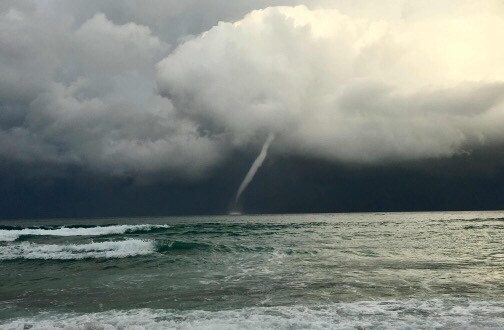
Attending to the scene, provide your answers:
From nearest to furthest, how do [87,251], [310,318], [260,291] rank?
[310,318] < [260,291] < [87,251]

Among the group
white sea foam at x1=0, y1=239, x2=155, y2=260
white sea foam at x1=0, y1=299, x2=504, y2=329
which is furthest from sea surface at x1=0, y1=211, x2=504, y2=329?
white sea foam at x1=0, y1=239, x2=155, y2=260

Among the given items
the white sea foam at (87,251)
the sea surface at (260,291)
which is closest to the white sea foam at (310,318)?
the sea surface at (260,291)

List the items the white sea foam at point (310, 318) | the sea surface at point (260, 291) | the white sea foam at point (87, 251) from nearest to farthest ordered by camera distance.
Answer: the white sea foam at point (310, 318) → the sea surface at point (260, 291) → the white sea foam at point (87, 251)

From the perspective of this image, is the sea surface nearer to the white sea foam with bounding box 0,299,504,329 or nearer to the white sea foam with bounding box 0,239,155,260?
the white sea foam with bounding box 0,299,504,329

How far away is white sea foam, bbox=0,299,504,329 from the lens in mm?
9602

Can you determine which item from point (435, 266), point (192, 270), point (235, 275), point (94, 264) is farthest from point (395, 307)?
point (94, 264)

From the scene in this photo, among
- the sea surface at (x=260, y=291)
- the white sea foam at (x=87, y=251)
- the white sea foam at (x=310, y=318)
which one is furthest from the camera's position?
the white sea foam at (x=87, y=251)

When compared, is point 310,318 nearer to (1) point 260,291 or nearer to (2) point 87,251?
(1) point 260,291

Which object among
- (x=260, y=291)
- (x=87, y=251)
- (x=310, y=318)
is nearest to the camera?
(x=310, y=318)

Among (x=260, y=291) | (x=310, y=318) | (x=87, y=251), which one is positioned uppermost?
A: (x=310, y=318)

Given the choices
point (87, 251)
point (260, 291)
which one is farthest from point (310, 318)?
point (87, 251)

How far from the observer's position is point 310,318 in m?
10.3

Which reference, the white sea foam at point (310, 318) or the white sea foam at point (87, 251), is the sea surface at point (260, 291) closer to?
the white sea foam at point (310, 318)

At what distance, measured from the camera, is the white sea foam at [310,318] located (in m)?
9.60
